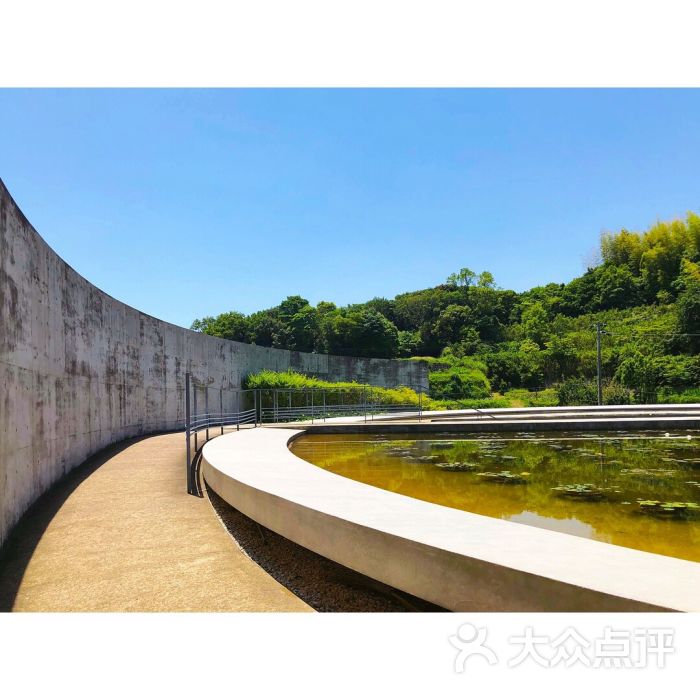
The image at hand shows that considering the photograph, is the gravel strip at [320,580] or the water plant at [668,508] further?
the water plant at [668,508]

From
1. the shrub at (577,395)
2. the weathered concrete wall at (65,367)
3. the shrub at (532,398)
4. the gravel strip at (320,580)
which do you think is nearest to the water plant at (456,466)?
the gravel strip at (320,580)

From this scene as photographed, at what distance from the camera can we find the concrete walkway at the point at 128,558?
3201 millimetres

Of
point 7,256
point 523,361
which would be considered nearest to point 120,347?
point 7,256

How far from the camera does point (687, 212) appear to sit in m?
46.0

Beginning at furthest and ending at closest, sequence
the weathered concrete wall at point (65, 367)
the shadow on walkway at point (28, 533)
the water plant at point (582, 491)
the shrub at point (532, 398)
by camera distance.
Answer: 1. the shrub at point (532, 398)
2. the water plant at point (582, 491)
3. the weathered concrete wall at point (65, 367)
4. the shadow on walkway at point (28, 533)

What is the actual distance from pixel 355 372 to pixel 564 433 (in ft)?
45.2

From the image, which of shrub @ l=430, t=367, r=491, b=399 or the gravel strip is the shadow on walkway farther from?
shrub @ l=430, t=367, r=491, b=399

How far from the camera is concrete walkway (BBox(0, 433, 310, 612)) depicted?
3.20 m

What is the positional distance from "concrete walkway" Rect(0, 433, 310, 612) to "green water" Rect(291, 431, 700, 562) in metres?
2.59

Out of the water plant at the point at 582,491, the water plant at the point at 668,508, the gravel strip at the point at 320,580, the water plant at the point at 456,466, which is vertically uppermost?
the gravel strip at the point at 320,580
